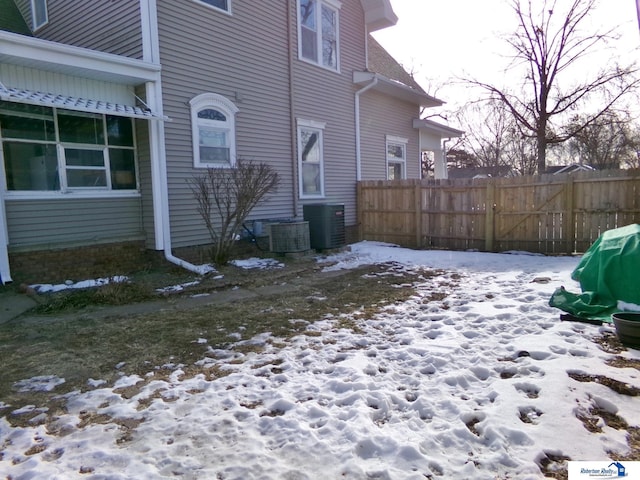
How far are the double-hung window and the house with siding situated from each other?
0.02 m

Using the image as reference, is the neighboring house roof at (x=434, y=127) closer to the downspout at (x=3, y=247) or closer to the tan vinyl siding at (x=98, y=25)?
the tan vinyl siding at (x=98, y=25)

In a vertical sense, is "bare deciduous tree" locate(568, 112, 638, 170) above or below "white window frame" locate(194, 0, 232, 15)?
below

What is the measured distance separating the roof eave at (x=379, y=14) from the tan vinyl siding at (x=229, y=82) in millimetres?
3587

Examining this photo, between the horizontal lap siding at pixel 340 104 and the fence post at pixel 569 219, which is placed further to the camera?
the horizontal lap siding at pixel 340 104

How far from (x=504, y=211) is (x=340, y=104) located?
5301mm

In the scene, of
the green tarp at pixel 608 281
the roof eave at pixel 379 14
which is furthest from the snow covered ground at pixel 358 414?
the roof eave at pixel 379 14

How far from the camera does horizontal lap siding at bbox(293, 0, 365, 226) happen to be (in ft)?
35.7

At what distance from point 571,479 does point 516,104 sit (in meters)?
19.8

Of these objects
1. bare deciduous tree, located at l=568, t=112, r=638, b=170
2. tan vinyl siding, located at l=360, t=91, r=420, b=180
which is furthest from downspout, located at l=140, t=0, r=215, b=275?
bare deciduous tree, located at l=568, t=112, r=638, b=170

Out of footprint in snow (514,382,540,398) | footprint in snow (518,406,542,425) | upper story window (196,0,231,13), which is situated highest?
upper story window (196,0,231,13)

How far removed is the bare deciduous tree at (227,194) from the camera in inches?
308

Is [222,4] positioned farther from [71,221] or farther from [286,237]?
[71,221]

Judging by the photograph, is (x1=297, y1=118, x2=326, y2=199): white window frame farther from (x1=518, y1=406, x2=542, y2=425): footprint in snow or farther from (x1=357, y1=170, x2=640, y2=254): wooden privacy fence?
(x1=518, y1=406, x2=542, y2=425): footprint in snow

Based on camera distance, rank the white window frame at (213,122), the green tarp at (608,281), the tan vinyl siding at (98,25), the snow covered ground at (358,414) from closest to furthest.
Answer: the snow covered ground at (358,414) < the green tarp at (608,281) < the tan vinyl siding at (98,25) < the white window frame at (213,122)
